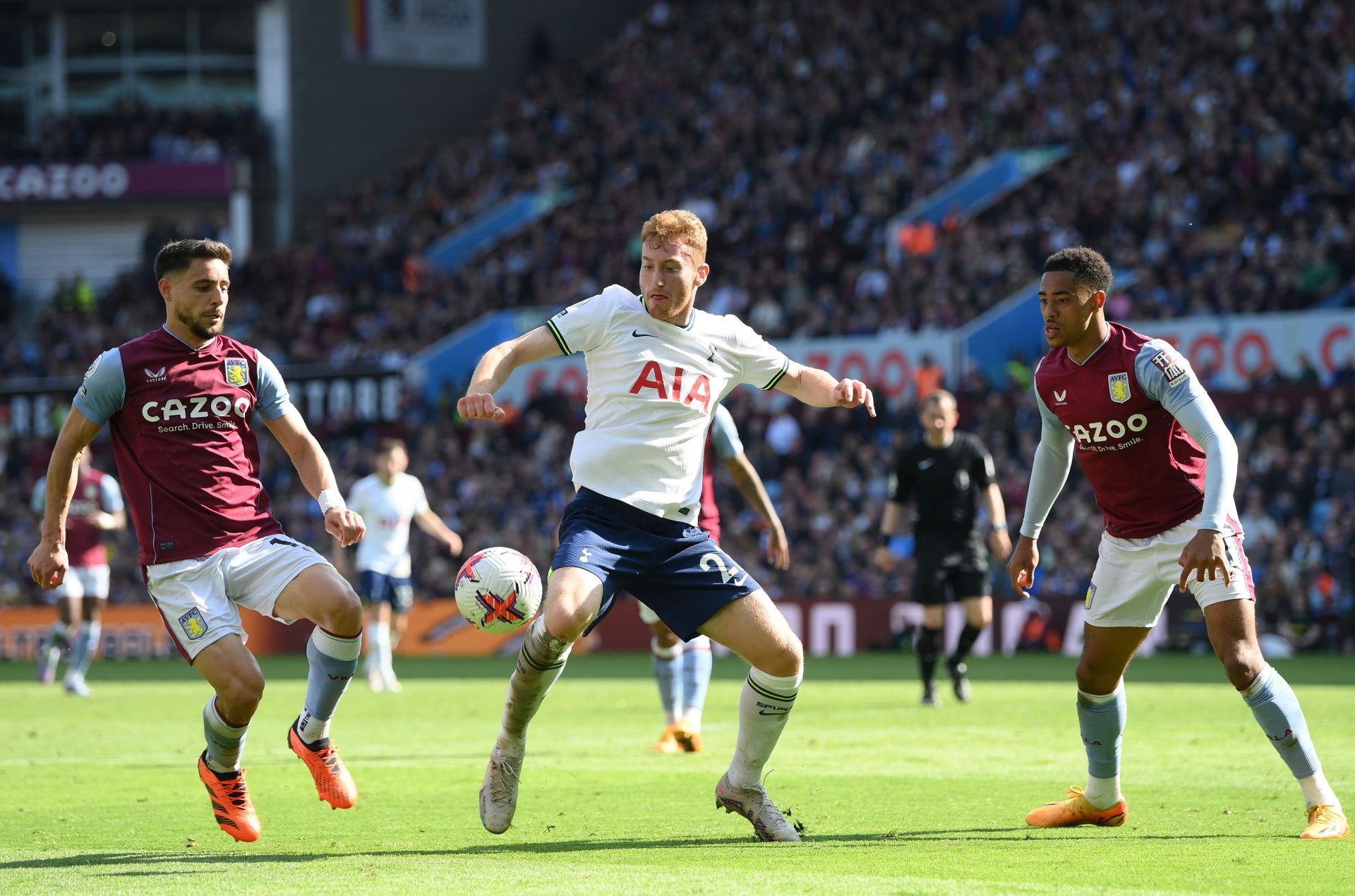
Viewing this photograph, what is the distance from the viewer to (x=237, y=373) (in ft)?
25.5

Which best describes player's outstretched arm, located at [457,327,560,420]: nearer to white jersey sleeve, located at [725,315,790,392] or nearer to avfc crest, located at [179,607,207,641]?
white jersey sleeve, located at [725,315,790,392]

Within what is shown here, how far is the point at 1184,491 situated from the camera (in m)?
7.64

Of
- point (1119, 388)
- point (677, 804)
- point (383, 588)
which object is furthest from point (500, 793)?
point (383, 588)

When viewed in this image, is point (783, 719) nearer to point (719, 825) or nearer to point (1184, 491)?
point (719, 825)

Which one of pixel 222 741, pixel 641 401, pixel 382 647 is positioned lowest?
pixel 382 647

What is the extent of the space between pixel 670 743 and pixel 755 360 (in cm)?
454

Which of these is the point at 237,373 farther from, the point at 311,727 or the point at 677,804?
the point at 677,804

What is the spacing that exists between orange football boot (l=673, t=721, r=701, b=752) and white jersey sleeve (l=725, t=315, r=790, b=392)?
425cm

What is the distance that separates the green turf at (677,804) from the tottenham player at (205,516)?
2.25 ft

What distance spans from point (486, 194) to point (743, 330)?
35.9 meters

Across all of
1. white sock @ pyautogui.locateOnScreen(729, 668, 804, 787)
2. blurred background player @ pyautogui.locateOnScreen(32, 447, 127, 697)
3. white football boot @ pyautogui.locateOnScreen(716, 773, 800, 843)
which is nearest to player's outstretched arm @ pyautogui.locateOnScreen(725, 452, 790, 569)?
white sock @ pyautogui.locateOnScreen(729, 668, 804, 787)

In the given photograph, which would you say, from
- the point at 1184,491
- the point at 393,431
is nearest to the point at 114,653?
the point at 393,431

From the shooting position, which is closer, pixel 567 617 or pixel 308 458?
pixel 567 617

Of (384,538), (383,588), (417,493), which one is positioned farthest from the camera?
(417,493)
